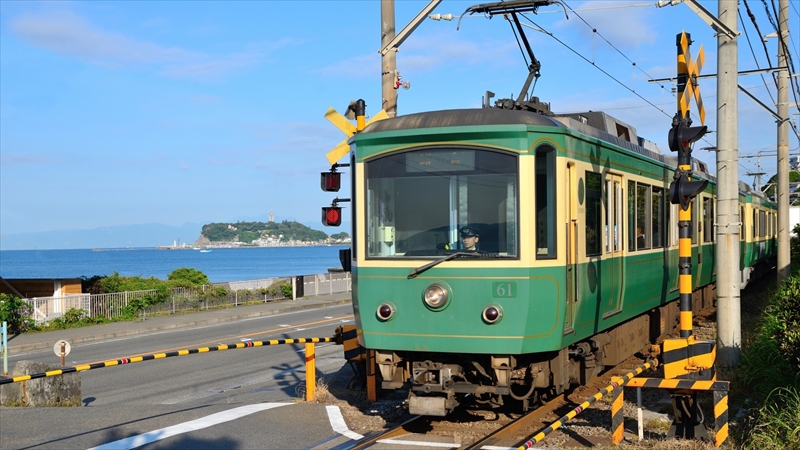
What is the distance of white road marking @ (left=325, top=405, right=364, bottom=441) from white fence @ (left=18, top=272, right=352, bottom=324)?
19.3m

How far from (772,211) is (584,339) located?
1095 inches

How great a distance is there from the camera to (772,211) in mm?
34625

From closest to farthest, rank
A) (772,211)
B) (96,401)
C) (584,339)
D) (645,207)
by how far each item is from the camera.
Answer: (584,339), (645,207), (96,401), (772,211)

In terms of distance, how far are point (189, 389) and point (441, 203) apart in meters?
8.18

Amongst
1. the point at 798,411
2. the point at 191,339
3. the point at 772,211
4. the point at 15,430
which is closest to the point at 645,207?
the point at 798,411

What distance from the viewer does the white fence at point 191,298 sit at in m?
27.2

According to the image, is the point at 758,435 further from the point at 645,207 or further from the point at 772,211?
the point at 772,211

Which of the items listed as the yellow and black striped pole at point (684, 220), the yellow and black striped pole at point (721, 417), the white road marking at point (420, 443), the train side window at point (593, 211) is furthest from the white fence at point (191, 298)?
the yellow and black striped pole at point (721, 417)

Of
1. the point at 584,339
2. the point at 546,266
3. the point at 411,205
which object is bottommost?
the point at 584,339

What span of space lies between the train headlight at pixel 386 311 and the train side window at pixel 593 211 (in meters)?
2.43

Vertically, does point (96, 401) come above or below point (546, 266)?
below

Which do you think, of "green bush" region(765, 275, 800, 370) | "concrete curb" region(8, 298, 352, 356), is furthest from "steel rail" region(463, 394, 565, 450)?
"concrete curb" region(8, 298, 352, 356)

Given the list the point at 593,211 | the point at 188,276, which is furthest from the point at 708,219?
the point at 188,276

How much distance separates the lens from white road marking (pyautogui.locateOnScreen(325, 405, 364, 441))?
900 cm
